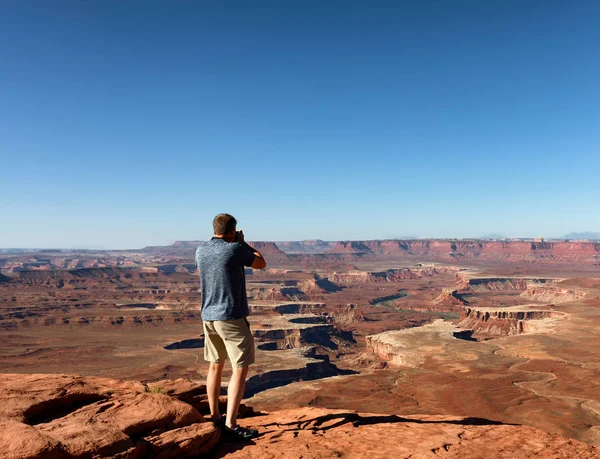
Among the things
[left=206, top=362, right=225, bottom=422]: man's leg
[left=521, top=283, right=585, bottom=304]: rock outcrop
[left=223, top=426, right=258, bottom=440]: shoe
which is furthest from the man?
[left=521, top=283, right=585, bottom=304]: rock outcrop

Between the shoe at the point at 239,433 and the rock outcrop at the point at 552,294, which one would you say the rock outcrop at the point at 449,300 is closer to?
the rock outcrop at the point at 552,294

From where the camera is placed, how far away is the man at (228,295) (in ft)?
22.4

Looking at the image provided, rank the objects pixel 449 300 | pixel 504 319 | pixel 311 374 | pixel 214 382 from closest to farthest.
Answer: pixel 214 382
pixel 311 374
pixel 504 319
pixel 449 300

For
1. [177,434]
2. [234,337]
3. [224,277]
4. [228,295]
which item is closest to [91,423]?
[177,434]

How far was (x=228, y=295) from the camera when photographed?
270 inches

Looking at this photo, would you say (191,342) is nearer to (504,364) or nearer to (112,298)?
(504,364)

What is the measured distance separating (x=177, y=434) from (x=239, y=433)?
983 mm

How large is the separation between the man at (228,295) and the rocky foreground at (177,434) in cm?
98

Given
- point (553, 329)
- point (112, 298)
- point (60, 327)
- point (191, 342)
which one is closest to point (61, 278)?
point (112, 298)

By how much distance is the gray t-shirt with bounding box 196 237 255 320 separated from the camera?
6.81 m

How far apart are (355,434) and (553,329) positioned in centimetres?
10336

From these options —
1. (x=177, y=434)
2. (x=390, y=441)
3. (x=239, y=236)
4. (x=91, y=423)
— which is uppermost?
(x=239, y=236)

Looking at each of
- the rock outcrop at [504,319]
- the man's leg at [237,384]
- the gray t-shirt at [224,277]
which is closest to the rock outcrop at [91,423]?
the man's leg at [237,384]

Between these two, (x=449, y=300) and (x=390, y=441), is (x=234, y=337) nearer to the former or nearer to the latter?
(x=390, y=441)
